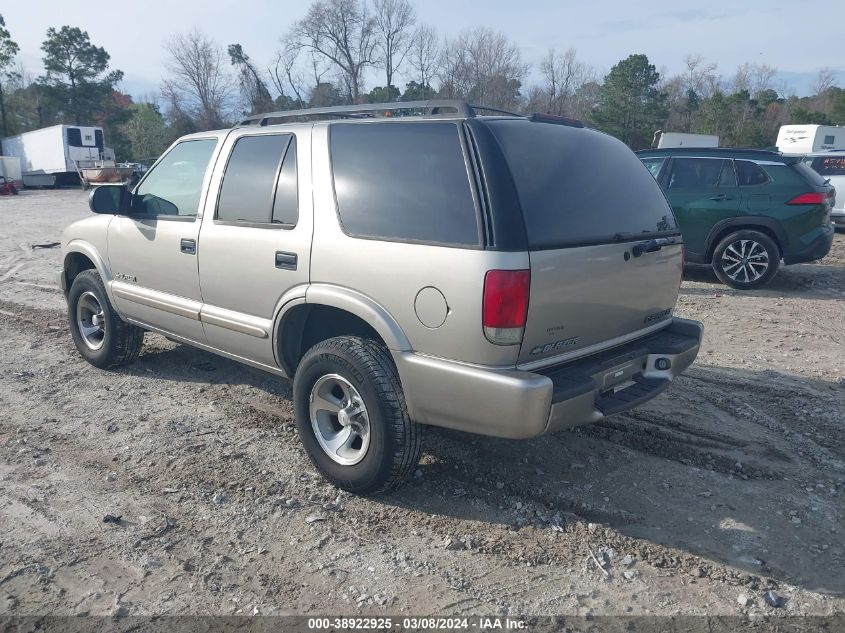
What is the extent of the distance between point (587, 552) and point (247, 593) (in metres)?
1.60

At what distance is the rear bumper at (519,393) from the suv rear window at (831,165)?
12.6m

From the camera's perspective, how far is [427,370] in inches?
126

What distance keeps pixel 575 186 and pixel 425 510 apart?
6.26 ft

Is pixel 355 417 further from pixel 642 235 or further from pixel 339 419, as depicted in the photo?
pixel 642 235

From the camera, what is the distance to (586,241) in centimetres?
333

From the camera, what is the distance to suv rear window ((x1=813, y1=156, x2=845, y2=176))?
13.5 metres

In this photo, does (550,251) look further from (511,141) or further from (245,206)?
(245,206)

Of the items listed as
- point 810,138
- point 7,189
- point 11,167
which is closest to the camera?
point 810,138

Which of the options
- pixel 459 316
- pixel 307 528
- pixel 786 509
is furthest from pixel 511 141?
pixel 786 509

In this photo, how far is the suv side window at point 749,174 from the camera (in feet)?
29.4

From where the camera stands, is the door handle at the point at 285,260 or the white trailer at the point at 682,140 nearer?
the door handle at the point at 285,260

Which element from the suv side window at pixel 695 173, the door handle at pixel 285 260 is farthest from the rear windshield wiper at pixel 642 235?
the suv side window at pixel 695 173

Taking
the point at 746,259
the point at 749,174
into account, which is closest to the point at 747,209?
the point at 749,174

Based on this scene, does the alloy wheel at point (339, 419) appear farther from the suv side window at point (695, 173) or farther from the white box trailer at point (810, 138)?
the white box trailer at point (810, 138)
